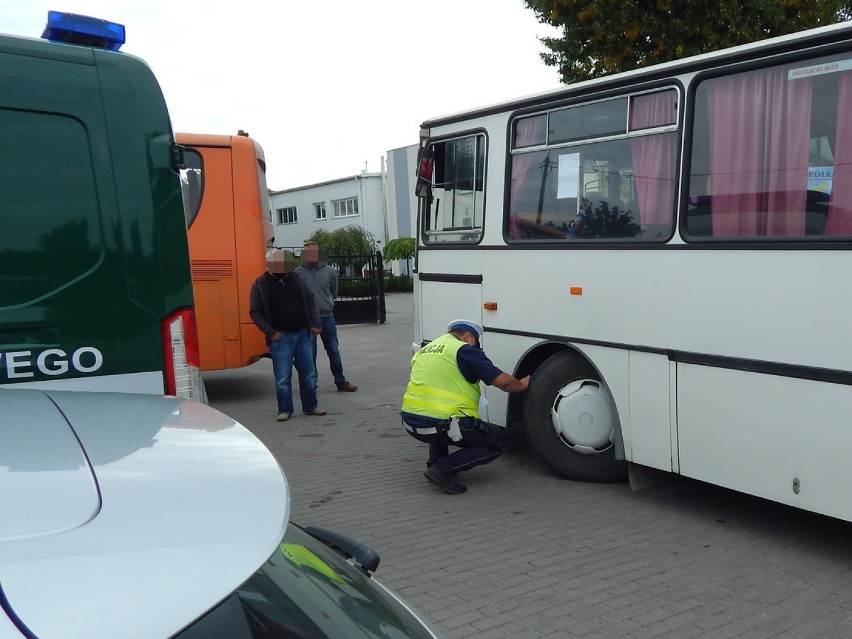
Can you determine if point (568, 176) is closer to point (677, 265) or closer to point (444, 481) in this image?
point (677, 265)

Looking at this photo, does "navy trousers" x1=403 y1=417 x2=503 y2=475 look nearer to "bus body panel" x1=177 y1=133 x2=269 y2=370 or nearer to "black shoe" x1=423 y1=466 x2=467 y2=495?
"black shoe" x1=423 y1=466 x2=467 y2=495

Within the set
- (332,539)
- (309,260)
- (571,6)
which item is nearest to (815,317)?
(332,539)

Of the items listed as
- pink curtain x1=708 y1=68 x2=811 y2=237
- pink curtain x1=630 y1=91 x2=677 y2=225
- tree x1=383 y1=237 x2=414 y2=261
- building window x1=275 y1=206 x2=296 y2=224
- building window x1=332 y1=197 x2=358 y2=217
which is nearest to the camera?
pink curtain x1=708 y1=68 x2=811 y2=237

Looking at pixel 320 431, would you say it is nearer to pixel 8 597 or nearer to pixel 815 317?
pixel 815 317

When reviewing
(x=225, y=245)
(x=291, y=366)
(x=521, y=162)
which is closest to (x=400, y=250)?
(x=225, y=245)

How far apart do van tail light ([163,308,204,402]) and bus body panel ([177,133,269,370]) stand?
6452 millimetres

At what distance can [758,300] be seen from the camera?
4.98 meters

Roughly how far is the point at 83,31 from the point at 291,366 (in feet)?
18.7

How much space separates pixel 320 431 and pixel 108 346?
5.01m

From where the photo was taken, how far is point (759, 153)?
5.19 m

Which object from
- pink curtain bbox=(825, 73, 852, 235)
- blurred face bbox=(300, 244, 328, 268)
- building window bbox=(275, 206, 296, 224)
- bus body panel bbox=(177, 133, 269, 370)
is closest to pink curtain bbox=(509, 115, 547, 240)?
pink curtain bbox=(825, 73, 852, 235)

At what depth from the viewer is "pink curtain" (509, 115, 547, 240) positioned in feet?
22.3

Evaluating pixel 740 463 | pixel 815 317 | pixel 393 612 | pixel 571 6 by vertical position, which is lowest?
pixel 740 463

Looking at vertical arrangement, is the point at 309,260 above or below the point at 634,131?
below
